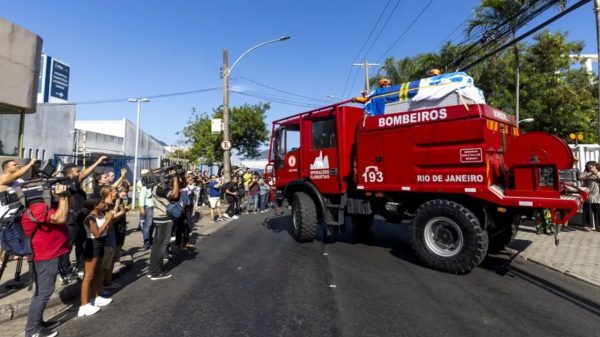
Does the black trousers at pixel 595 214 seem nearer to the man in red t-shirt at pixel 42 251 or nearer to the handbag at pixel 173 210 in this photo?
the handbag at pixel 173 210

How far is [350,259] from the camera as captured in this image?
6.67 m

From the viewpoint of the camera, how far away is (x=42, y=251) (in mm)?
3617

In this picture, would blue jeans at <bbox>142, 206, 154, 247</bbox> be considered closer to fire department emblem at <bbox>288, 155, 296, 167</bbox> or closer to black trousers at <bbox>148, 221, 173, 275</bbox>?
black trousers at <bbox>148, 221, 173, 275</bbox>

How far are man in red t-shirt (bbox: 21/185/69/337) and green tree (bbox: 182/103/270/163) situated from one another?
26.1 m

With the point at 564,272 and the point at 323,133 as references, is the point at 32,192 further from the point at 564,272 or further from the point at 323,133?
the point at 564,272

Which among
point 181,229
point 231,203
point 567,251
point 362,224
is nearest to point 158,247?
point 181,229

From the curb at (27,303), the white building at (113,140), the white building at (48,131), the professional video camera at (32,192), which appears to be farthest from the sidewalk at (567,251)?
the white building at (113,140)

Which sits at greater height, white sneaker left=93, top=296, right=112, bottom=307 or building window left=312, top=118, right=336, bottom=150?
building window left=312, top=118, right=336, bottom=150

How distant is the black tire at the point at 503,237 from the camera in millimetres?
6023

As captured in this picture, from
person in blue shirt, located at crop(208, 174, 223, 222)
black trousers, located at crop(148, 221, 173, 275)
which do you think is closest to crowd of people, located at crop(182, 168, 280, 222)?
person in blue shirt, located at crop(208, 174, 223, 222)

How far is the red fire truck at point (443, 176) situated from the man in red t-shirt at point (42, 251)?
5041mm

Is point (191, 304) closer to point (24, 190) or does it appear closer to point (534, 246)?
point (24, 190)

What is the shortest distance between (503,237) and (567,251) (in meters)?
1.65

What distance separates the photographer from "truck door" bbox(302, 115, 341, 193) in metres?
7.77
